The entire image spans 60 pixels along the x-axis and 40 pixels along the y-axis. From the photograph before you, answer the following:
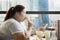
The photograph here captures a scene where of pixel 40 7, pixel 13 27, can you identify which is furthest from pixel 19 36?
pixel 40 7

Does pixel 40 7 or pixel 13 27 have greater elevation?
pixel 40 7

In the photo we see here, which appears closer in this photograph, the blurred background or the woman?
the woman

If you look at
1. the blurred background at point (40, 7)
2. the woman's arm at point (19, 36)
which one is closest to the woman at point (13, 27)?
the woman's arm at point (19, 36)

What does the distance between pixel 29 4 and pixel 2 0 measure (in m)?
0.56

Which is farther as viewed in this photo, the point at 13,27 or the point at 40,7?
the point at 40,7

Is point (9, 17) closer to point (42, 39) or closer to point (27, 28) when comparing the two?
point (27, 28)

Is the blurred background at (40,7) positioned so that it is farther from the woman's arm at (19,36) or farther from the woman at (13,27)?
the woman's arm at (19,36)

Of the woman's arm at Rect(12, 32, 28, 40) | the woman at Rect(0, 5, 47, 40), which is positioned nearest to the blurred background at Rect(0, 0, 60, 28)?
the woman at Rect(0, 5, 47, 40)

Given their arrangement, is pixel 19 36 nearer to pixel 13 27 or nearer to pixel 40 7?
pixel 13 27

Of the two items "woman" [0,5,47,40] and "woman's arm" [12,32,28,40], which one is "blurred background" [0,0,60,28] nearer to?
"woman" [0,5,47,40]

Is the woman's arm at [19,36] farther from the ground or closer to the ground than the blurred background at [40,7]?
closer to the ground

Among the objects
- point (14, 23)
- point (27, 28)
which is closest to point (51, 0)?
point (27, 28)

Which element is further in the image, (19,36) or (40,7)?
(40,7)

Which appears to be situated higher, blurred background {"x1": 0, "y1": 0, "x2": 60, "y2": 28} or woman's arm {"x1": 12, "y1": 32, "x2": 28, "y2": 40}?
blurred background {"x1": 0, "y1": 0, "x2": 60, "y2": 28}
